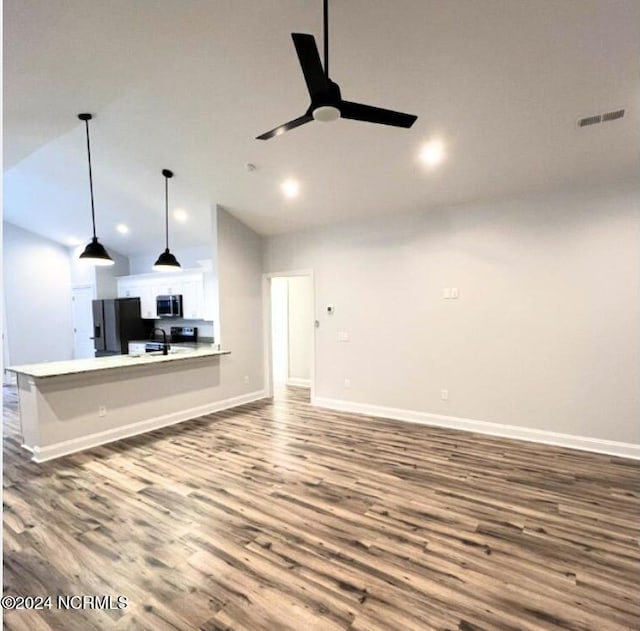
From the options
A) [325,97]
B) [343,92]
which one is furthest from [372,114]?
[343,92]

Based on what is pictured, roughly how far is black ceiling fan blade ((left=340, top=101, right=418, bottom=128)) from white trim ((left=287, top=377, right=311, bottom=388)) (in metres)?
5.63

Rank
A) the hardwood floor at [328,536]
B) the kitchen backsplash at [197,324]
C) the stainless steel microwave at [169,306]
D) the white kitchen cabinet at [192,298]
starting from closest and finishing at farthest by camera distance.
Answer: the hardwood floor at [328,536] < the white kitchen cabinet at [192,298] < the stainless steel microwave at [169,306] < the kitchen backsplash at [197,324]

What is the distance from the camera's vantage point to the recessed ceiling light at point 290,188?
486cm

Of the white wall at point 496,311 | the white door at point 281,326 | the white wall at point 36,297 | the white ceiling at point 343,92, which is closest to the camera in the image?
the white ceiling at point 343,92

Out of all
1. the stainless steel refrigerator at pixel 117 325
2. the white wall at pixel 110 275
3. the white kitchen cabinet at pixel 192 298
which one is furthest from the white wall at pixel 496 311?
the white wall at pixel 110 275

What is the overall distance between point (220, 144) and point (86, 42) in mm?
1534

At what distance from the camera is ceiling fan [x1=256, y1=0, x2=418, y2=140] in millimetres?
2113

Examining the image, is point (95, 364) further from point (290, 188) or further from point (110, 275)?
point (110, 275)

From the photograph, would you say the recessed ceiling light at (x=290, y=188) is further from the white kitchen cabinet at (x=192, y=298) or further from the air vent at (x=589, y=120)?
the air vent at (x=589, y=120)

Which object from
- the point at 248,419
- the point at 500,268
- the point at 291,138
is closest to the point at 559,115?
the point at 500,268

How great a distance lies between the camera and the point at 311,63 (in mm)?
2156

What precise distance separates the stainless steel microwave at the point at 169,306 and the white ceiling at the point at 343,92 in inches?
95.4

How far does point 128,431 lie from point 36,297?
5.43m

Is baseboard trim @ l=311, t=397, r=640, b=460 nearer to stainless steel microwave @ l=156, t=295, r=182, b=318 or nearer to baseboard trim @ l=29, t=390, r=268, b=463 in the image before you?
baseboard trim @ l=29, t=390, r=268, b=463
